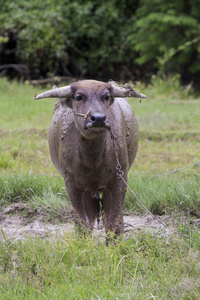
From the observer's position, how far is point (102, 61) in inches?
653

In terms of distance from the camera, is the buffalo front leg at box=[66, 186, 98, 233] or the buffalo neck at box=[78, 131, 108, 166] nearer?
the buffalo neck at box=[78, 131, 108, 166]

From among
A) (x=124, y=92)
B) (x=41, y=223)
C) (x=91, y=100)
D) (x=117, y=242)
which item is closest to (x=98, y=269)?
(x=117, y=242)

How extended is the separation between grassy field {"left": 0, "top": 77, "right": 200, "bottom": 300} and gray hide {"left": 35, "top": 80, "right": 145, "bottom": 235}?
1.26 ft

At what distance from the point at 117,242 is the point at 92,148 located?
2.81ft

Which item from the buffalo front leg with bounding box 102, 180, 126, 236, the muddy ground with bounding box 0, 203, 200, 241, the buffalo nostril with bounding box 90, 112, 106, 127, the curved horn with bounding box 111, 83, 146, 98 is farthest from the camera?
the muddy ground with bounding box 0, 203, 200, 241

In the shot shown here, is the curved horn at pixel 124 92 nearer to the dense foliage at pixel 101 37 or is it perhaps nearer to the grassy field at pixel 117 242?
the grassy field at pixel 117 242

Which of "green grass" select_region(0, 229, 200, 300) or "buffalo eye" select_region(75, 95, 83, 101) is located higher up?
"buffalo eye" select_region(75, 95, 83, 101)

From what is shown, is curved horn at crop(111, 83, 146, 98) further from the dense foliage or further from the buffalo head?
the dense foliage

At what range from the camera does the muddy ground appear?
4836mm

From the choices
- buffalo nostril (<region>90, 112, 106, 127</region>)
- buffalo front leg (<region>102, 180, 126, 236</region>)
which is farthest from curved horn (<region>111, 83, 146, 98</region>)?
buffalo front leg (<region>102, 180, 126, 236</region>)

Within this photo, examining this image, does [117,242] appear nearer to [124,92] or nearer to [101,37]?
[124,92]

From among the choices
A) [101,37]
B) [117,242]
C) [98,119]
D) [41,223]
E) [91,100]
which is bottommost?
[41,223]

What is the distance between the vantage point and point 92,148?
3938 mm

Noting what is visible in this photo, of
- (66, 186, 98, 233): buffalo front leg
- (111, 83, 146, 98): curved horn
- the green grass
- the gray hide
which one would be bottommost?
the green grass
